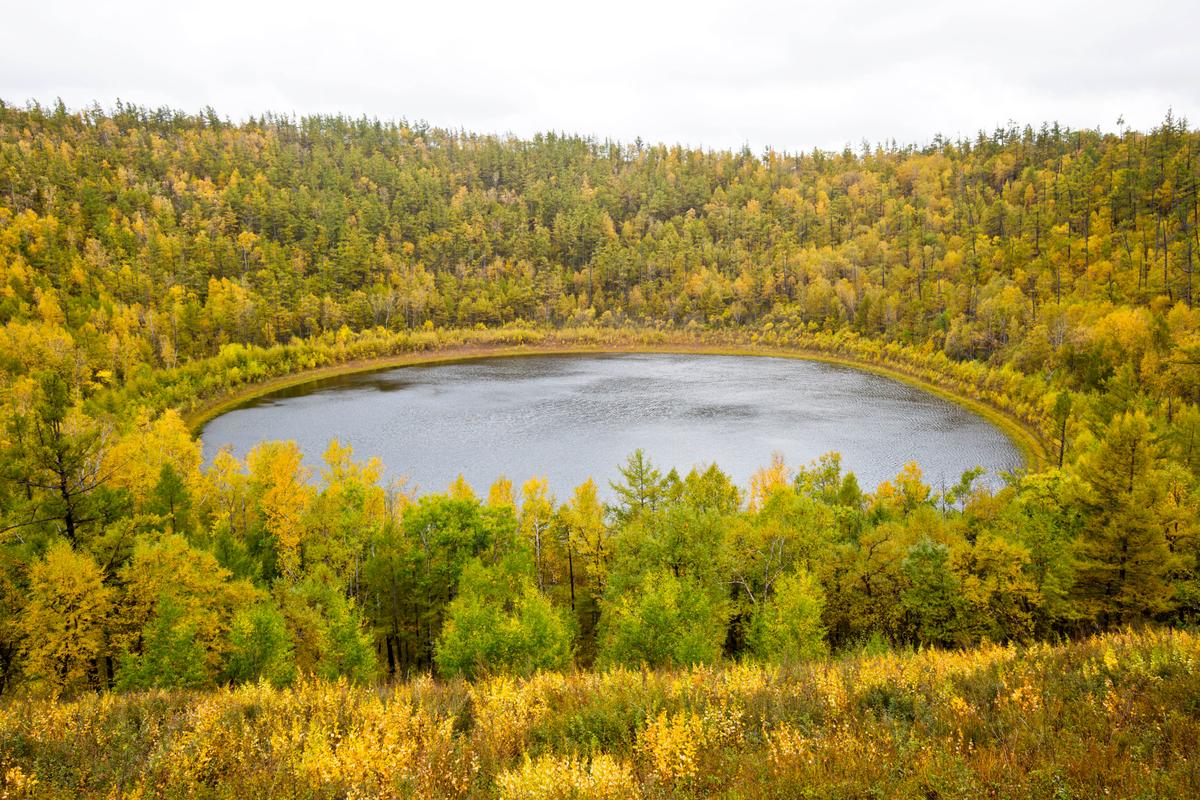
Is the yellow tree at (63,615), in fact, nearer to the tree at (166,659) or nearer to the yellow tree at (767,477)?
the tree at (166,659)

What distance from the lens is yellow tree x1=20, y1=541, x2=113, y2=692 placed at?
18516 mm

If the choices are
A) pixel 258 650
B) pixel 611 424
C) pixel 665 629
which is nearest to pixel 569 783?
pixel 665 629

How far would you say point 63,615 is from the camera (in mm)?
18984

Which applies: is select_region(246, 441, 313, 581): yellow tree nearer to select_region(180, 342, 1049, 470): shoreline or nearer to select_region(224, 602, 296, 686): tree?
select_region(224, 602, 296, 686): tree

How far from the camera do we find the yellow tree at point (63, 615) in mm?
18516

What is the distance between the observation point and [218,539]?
1091 inches

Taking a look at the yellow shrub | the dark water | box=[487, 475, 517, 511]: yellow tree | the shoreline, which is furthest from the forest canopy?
the yellow shrub

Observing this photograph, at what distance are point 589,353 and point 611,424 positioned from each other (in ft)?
208

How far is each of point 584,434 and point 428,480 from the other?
20113mm

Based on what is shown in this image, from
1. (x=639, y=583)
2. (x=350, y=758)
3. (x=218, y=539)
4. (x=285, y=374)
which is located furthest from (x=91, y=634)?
(x=285, y=374)

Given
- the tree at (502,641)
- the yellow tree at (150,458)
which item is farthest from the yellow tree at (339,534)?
the tree at (502,641)

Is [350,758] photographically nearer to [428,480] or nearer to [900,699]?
[900,699]

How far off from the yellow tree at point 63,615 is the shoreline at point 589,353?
60347 millimetres

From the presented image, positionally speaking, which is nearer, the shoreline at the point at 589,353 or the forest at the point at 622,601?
the forest at the point at 622,601
